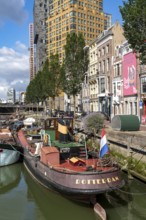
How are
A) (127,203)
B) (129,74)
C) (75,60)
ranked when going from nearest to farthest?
1. (127,203)
2. (129,74)
3. (75,60)

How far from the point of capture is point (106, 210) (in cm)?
1659

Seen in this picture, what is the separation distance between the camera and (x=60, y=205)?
59.3ft

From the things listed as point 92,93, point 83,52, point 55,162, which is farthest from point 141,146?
point 92,93

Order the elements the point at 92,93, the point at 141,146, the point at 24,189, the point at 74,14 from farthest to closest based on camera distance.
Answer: the point at 74,14, the point at 92,93, the point at 141,146, the point at 24,189

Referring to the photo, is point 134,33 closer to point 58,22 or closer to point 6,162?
point 6,162

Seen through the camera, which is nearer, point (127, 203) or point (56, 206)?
point (127, 203)

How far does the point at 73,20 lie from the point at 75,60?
93136 millimetres

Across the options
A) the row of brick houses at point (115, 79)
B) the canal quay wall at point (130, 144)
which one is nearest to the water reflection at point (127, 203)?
the canal quay wall at point (130, 144)

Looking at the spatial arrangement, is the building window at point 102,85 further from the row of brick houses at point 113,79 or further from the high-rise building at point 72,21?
the high-rise building at point 72,21

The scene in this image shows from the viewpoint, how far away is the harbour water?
16.5m

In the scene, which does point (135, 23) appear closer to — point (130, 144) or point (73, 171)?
point (130, 144)

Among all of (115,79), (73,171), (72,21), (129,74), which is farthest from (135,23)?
(72,21)

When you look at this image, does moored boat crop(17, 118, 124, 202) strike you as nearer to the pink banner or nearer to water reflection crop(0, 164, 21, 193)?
water reflection crop(0, 164, 21, 193)

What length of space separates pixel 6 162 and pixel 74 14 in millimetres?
125338
